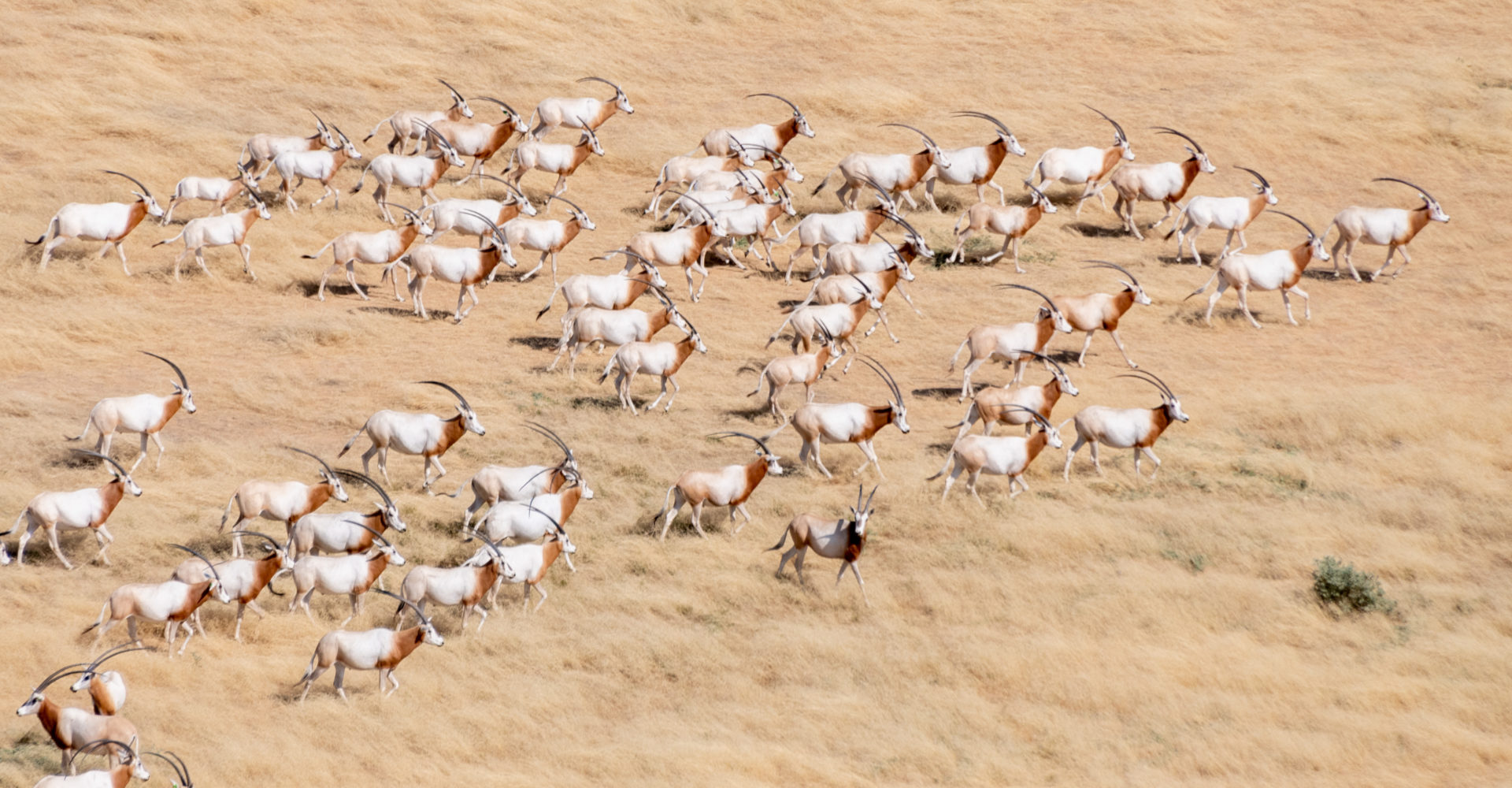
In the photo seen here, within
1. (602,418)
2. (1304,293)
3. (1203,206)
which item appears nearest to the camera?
(602,418)

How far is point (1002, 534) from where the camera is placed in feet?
59.6

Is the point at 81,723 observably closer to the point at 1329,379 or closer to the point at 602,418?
the point at 602,418

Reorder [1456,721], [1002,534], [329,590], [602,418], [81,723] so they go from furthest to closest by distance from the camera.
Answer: [602,418]
[1002,534]
[329,590]
[1456,721]
[81,723]

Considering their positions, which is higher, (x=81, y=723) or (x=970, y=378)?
(x=81, y=723)

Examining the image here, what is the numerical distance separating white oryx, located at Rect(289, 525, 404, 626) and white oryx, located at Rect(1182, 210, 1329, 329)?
14.1 m

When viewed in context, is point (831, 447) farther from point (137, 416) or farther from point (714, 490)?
point (137, 416)

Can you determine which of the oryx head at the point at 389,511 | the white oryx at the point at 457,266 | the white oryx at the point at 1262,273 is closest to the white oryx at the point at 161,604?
the oryx head at the point at 389,511

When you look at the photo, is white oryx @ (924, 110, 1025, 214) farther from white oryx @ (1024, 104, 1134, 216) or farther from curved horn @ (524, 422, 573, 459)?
curved horn @ (524, 422, 573, 459)

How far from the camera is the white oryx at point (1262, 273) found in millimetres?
25031

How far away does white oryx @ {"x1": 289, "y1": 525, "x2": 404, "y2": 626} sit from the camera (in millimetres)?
16266

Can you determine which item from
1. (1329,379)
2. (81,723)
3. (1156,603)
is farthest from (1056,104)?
(81,723)

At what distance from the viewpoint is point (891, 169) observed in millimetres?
28688

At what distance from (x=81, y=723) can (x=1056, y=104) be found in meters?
25.4

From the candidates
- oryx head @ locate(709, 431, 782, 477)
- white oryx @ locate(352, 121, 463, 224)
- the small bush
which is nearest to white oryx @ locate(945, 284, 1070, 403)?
oryx head @ locate(709, 431, 782, 477)
